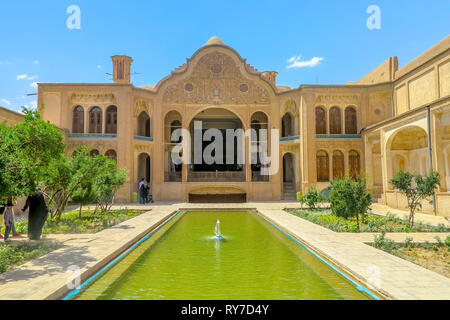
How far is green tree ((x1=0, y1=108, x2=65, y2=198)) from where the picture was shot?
17.9ft

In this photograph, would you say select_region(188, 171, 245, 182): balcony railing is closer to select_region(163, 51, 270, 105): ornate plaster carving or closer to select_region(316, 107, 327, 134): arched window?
select_region(163, 51, 270, 105): ornate plaster carving

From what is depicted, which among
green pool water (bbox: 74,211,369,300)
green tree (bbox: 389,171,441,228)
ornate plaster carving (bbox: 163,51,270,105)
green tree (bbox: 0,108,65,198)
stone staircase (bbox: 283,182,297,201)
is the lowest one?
green pool water (bbox: 74,211,369,300)

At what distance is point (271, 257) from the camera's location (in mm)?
6484

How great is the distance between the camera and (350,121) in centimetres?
2108

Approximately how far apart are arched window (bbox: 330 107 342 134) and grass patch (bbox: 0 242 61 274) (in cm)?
1879

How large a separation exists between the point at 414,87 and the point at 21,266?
20814 millimetres

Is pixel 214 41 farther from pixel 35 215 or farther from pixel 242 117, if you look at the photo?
pixel 35 215

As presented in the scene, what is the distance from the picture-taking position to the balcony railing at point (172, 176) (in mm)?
21936

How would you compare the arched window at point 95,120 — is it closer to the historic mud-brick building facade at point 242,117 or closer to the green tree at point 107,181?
the historic mud-brick building facade at point 242,117

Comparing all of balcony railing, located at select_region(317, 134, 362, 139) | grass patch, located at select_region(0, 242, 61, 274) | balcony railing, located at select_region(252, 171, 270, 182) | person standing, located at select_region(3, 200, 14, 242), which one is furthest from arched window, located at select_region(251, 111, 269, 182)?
grass patch, located at select_region(0, 242, 61, 274)

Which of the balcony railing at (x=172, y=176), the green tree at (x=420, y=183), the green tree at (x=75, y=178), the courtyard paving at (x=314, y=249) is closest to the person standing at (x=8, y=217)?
Result: the courtyard paving at (x=314, y=249)

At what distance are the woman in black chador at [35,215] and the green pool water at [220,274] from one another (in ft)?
9.11
